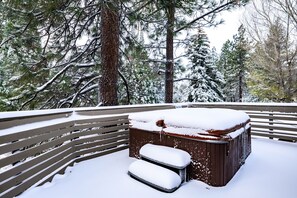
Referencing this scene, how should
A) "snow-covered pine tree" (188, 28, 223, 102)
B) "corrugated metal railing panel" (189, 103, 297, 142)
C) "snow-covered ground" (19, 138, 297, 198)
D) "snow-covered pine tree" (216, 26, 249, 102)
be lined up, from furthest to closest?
1. "snow-covered pine tree" (216, 26, 249, 102)
2. "snow-covered pine tree" (188, 28, 223, 102)
3. "corrugated metal railing panel" (189, 103, 297, 142)
4. "snow-covered ground" (19, 138, 297, 198)

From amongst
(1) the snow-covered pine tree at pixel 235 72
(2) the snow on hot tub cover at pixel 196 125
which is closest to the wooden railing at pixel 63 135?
(2) the snow on hot tub cover at pixel 196 125

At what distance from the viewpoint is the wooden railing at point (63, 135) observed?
231 cm

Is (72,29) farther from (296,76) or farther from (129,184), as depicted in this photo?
(296,76)

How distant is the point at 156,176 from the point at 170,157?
0.28m

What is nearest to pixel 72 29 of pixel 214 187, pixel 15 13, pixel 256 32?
pixel 15 13

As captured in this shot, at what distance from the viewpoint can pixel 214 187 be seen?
2680mm

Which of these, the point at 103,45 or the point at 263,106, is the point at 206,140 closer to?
the point at 263,106

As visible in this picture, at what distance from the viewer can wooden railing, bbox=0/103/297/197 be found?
91.0 inches

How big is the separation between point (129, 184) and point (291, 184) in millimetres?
1950

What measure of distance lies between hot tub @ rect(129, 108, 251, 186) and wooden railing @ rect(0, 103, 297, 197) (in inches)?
36.4

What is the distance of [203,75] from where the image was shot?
1680 cm

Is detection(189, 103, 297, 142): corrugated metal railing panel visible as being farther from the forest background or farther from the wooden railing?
the forest background

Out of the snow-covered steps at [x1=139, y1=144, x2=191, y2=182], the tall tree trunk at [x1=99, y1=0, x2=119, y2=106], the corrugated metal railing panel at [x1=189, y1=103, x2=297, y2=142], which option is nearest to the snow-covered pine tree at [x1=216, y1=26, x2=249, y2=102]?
the corrugated metal railing panel at [x1=189, y1=103, x2=297, y2=142]

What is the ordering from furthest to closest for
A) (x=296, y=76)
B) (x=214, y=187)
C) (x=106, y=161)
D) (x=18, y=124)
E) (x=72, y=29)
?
(x=296, y=76) < (x=72, y=29) < (x=106, y=161) < (x=214, y=187) < (x=18, y=124)
